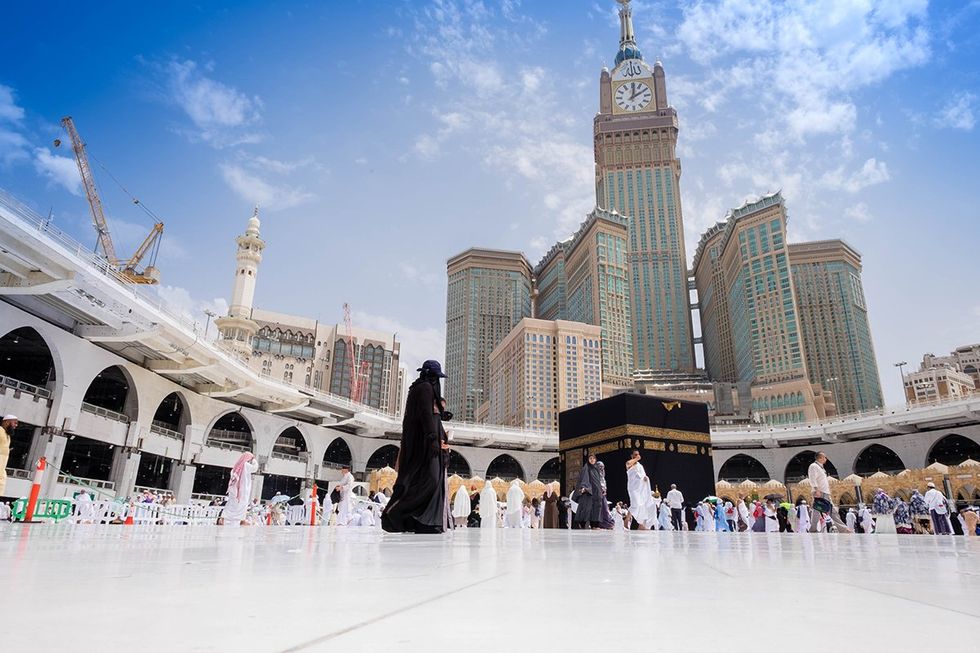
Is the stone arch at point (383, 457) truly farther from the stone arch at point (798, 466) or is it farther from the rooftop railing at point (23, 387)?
the stone arch at point (798, 466)

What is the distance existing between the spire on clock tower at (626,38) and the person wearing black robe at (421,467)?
145059 millimetres

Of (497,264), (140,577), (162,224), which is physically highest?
(497,264)

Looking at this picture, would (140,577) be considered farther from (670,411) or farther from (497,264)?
(497,264)

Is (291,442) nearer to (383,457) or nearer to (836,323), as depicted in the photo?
(383,457)

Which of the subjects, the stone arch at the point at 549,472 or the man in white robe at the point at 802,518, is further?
the stone arch at the point at 549,472

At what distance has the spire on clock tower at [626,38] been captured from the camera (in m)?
135

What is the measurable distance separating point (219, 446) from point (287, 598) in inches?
1229

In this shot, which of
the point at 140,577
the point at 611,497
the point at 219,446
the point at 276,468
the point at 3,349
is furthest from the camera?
the point at 276,468

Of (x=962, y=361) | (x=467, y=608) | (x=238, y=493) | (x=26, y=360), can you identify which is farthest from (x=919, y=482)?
(x=962, y=361)

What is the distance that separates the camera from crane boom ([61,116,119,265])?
48594mm

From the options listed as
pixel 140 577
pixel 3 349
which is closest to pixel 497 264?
pixel 3 349

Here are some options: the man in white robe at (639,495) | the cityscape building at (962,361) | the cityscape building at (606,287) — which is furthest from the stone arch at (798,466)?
the cityscape building at (962,361)

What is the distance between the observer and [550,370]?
8438cm

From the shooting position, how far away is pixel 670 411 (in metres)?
20.0
